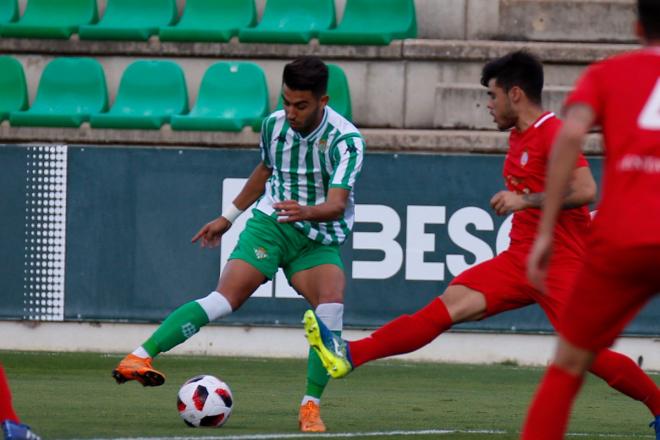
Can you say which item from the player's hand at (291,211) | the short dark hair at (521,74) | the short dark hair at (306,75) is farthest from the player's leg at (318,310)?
the short dark hair at (521,74)

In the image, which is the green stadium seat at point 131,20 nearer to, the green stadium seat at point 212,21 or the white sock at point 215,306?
the green stadium seat at point 212,21

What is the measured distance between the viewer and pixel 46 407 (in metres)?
8.09

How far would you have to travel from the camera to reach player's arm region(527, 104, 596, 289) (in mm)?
4266

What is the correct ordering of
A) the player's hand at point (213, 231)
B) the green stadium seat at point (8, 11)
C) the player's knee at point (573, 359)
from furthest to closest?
1. the green stadium seat at point (8, 11)
2. the player's hand at point (213, 231)
3. the player's knee at point (573, 359)

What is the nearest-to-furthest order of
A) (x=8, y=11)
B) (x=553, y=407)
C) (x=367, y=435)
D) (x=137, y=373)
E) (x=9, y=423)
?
(x=553, y=407), (x=9, y=423), (x=367, y=435), (x=137, y=373), (x=8, y=11)

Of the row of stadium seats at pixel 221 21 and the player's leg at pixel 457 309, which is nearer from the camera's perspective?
the player's leg at pixel 457 309

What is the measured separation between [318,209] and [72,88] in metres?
8.31

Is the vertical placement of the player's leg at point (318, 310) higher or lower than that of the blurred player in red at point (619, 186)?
lower

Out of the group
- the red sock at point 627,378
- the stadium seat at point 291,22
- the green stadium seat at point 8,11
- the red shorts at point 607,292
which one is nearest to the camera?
the red shorts at point 607,292

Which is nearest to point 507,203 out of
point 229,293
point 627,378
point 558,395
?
point 627,378

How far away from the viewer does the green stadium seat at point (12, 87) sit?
48.9 ft

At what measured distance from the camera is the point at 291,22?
14961mm

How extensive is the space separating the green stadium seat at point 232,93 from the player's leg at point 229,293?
678 centimetres

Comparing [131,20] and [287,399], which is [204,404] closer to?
[287,399]
